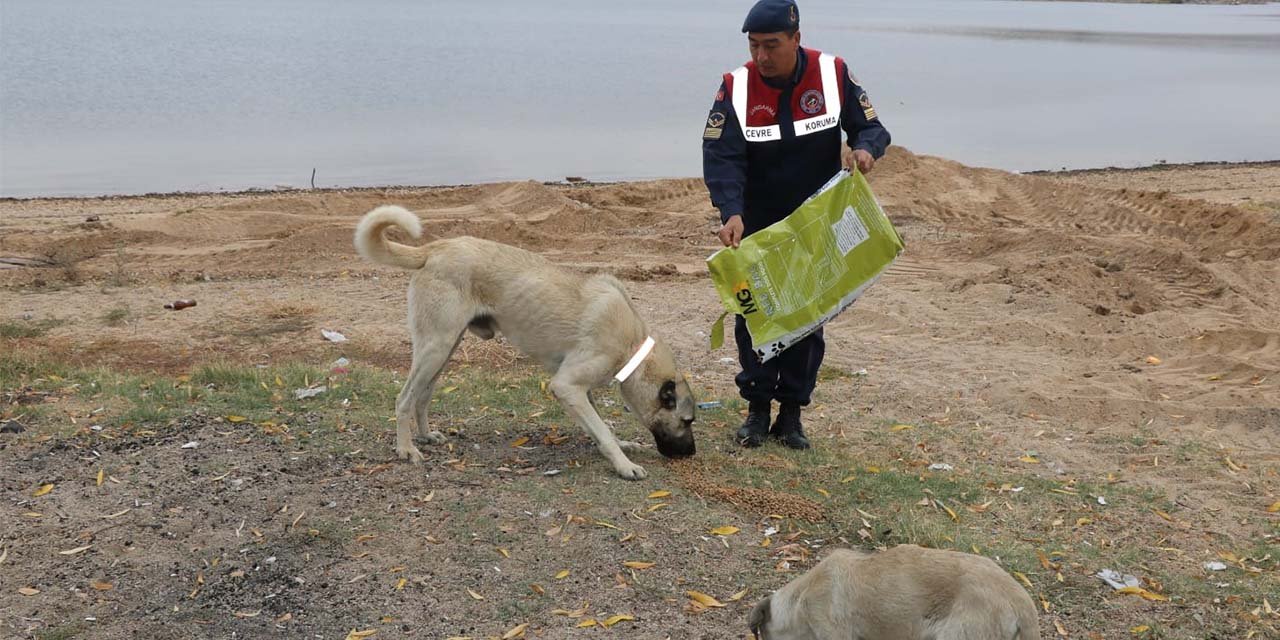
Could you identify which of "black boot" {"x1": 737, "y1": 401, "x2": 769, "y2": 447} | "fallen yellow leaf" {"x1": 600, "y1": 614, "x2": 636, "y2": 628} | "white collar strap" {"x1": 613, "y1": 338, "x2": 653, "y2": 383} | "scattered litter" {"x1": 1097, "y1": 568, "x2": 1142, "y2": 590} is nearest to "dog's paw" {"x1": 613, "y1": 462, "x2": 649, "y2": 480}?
"white collar strap" {"x1": 613, "y1": 338, "x2": 653, "y2": 383}

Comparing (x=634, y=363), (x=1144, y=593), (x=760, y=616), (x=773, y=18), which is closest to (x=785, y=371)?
(x=634, y=363)

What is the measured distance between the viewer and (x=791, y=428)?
702 centimetres

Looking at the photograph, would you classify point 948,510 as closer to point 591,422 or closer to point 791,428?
point 791,428

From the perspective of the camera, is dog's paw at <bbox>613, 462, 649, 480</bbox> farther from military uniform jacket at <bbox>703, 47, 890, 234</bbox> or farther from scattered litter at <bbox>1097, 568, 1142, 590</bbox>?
scattered litter at <bbox>1097, 568, 1142, 590</bbox>

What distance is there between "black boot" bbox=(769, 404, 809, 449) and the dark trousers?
0.18 feet

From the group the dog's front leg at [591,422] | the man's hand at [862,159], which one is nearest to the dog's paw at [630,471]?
the dog's front leg at [591,422]

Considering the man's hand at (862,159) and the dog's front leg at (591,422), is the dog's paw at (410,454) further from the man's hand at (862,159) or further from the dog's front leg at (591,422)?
the man's hand at (862,159)

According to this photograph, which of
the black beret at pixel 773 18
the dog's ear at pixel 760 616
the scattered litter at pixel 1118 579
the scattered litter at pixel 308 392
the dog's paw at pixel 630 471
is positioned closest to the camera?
the dog's ear at pixel 760 616

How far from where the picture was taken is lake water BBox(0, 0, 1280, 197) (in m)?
22.1

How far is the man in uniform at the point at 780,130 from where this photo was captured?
6.32 metres

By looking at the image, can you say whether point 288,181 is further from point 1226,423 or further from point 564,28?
point 564,28

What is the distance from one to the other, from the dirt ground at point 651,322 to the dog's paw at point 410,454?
0.41 ft

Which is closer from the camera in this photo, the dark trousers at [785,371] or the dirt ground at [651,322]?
the dirt ground at [651,322]

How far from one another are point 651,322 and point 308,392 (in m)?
3.46
